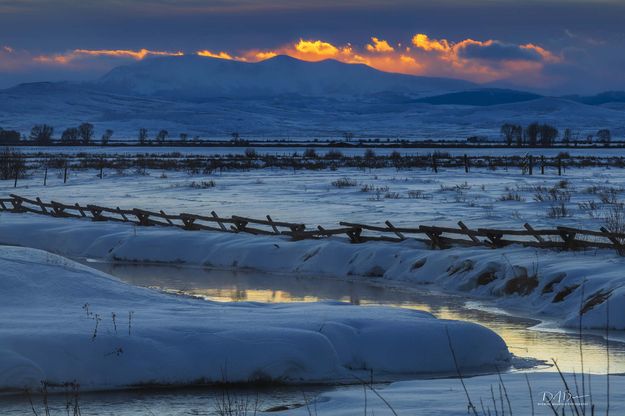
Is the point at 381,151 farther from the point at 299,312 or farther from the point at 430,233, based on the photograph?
the point at 299,312

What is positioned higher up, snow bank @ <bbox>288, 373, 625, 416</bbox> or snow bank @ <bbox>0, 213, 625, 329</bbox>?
snow bank @ <bbox>288, 373, 625, 416</bbox>

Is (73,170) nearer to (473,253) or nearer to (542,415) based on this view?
(473,253)

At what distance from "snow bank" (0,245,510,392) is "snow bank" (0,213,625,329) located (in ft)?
7.59

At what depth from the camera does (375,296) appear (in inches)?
661

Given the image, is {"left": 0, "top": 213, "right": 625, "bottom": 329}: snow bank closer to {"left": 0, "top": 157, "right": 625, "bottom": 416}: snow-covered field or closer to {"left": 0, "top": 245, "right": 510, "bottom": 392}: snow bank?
{"left": 0, "top": 157, "right": 625, "bottom": 416}: snow-covered field

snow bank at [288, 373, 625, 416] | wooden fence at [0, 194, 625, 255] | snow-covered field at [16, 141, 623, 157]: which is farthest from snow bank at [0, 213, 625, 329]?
snow-covered field at [16, 141, 623, 157]

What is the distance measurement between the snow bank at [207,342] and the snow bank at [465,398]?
0.49 m

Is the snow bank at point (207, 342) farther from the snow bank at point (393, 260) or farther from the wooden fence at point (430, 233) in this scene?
the wooden fence at point (430, 233)

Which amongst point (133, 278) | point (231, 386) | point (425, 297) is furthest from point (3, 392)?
point (133, 278)

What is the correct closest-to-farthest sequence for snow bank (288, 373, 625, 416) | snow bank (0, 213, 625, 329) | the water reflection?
snow bank (288, 373, 625, 416) → the water reflection → snow bank (0, 213, 625, 329)

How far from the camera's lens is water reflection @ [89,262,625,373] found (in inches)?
470

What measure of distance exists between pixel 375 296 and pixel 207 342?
6.64 m

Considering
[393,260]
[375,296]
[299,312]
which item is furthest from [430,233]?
[299,312]

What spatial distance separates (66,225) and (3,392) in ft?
58.2
